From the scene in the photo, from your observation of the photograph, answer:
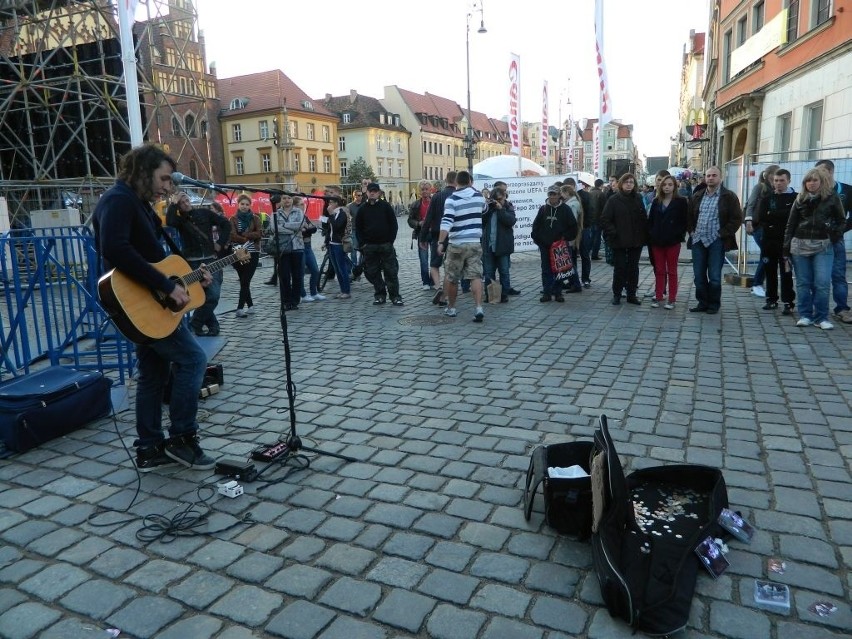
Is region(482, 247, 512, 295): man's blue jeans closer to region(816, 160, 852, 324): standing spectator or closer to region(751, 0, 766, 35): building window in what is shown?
region(816, 160, 852, 324): standing spectator

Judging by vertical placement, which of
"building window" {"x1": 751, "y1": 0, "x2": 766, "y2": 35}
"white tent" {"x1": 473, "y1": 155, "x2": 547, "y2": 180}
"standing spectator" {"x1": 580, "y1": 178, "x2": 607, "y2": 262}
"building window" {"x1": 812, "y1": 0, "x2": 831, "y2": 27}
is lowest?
"standing spectator" {"x1": 580, "y1": 178, "x2": 607, "y2": 262}

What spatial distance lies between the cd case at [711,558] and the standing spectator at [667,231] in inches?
260

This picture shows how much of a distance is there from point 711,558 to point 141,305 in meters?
3.29

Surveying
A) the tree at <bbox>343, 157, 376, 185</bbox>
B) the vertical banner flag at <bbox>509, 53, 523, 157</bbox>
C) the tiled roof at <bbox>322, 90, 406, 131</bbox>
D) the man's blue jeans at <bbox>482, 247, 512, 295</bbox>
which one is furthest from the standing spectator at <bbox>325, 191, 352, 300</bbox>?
the tiled roof at <bbox>322, 90, 406, 131</bbox>

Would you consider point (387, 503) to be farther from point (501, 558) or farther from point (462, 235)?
point (462, 235)

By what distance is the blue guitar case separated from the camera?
4.35 metres

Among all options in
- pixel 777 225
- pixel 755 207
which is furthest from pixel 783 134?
pixel 777 225

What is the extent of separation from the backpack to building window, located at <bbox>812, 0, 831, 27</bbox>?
614 inches

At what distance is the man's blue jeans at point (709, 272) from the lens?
855 centimetres

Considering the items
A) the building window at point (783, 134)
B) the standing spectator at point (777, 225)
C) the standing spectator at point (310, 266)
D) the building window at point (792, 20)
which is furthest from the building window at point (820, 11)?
the standing spectator at point (310, 266)

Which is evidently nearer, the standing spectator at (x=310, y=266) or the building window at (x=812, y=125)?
the standing spectator at (x=310, y=266)

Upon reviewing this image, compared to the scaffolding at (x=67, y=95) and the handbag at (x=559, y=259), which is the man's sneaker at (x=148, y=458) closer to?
the handbag at (x=559, y=259)

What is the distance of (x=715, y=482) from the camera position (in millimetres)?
3277

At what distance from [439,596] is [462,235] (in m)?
6.10
